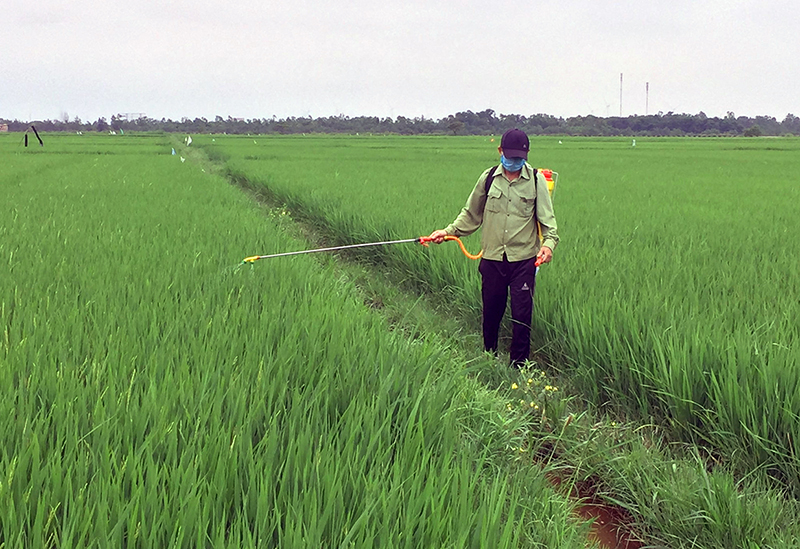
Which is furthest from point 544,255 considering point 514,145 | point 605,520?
point 605,520

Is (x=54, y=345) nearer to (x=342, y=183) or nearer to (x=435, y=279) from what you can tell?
(x=435, y=279)

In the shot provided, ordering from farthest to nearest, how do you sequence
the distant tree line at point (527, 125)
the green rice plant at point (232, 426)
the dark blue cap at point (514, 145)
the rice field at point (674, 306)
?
the distant tree line at point (527, 125)
the dark blue cap at point (514, 145)
the rice field at point (674, 306)
the green rice plant at point (232, 426)

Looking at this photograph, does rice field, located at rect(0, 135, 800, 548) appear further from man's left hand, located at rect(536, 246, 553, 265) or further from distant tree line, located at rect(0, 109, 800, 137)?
distant tree line, located at rect(0, 109, 800, 137)

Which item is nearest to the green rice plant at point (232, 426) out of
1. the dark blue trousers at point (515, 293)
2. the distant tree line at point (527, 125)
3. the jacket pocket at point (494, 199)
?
the dark blue trousers at point (515, 293)

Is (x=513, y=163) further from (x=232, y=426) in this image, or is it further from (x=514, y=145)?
(x=232, y=426)

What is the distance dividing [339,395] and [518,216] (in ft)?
5.28

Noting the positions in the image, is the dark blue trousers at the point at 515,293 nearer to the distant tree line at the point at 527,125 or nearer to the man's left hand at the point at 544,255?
the man's left hand at the point at 544,255

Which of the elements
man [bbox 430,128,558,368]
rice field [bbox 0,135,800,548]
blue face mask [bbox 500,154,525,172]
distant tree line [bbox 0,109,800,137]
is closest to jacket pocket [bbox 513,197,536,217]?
man [bbox 430,128,558,368]

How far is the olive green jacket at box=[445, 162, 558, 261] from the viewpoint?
2930 mm

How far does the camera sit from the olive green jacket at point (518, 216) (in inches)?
115

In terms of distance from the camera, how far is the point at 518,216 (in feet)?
9.67

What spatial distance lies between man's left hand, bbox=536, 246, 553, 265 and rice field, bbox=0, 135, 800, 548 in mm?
365

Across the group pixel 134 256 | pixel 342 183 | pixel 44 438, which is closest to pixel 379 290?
pixel 134 256

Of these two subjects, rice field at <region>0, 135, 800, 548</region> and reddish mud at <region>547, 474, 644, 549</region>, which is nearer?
rice field at <region>0, 135, 800, 548</region>
